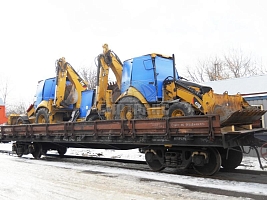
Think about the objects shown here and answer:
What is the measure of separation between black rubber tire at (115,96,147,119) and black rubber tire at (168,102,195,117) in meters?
1.11

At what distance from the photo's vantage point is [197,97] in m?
8.75

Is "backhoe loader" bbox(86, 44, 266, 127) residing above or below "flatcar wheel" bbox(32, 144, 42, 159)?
above

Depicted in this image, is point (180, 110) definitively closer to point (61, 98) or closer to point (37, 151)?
point (61, 98)

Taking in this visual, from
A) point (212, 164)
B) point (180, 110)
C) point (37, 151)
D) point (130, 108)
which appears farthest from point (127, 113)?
point (37, 151)

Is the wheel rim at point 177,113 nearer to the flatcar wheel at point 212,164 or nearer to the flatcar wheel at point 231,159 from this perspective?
the flatcar wheel at point 212,164

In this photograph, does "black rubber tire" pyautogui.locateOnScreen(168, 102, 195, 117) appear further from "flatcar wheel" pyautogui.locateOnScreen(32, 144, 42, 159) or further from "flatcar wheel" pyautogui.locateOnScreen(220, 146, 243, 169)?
"flatcar wheel" pyautogui.locateOnScreen(32, 144, 42, 159)

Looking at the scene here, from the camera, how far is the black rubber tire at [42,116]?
14.1 m

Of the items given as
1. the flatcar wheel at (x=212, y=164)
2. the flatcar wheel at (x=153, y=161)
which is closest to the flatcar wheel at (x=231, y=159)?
the flatcar wheel at (x=212, y=164)

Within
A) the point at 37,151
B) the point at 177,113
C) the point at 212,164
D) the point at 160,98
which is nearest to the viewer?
the point at 212,164

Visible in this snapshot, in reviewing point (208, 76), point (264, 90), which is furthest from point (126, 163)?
point (208, 76)

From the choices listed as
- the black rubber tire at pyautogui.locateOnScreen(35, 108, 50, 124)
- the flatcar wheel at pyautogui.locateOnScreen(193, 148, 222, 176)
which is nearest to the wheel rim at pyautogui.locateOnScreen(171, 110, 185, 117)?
the flatcar wheel at pyautogui.locateOnScreen(193, 148, 222, 176)

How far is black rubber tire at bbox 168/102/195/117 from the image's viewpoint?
27.9 feet

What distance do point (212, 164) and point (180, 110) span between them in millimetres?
1717

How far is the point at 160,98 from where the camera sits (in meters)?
9.80
